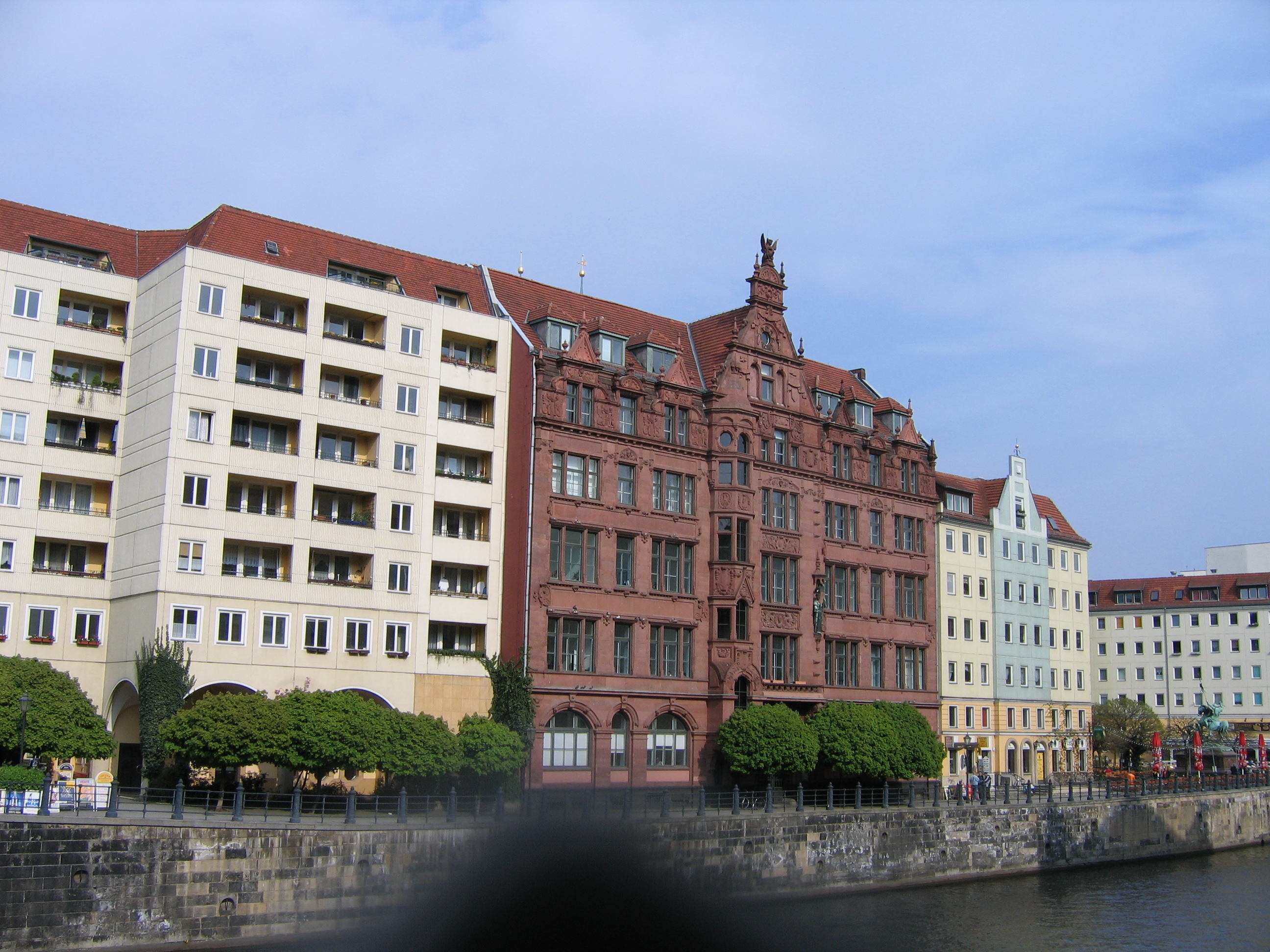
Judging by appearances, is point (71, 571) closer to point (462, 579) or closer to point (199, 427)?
point (199, 427)

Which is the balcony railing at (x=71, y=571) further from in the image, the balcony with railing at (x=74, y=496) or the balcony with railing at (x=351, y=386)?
the balcony with railing at (x=351, y=386)

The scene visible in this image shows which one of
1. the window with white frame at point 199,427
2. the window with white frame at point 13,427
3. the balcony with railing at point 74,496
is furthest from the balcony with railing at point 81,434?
the window with white frame at point 199,427

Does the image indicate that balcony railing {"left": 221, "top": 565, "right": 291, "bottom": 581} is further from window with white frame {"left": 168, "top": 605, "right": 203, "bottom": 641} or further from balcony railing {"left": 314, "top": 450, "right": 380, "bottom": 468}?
balcony railing {"left": 314, "top": 450, "right": 380, "bottom": 468}

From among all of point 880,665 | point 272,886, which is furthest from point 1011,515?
point 272,886

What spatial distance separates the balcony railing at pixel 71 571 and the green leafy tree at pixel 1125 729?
81.6m

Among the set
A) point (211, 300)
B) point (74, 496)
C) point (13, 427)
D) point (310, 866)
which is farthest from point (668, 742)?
point (13, 427)

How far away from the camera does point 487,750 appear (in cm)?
5800

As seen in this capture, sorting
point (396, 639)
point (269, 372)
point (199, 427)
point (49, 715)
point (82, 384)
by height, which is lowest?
point (49, 715)

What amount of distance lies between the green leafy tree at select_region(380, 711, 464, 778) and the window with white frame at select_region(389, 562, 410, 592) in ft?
29.5

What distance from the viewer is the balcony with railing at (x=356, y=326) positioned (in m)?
65.5

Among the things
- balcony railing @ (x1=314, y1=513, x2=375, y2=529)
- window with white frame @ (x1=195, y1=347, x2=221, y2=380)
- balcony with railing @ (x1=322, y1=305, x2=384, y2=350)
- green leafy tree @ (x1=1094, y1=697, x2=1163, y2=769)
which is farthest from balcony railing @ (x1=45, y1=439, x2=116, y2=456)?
green leafy tree @ (x1=1094, y1=697, x2=1163, y2=769)

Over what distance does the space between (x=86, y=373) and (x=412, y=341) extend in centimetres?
1515

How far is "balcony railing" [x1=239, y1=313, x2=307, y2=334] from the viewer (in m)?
62.0

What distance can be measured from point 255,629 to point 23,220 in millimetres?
21934
